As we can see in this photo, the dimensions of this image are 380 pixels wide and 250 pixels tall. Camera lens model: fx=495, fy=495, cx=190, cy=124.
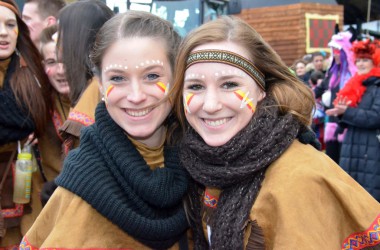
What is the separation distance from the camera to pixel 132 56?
2150 mm

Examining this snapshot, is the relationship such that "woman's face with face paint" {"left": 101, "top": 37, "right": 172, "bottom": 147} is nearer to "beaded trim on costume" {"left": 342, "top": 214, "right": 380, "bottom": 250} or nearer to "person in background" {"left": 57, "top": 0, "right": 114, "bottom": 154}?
"person in background" {"left": 57, "top": 0, "right": 114, "bottom": 154}

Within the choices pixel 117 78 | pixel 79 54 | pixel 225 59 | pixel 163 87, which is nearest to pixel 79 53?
pixel 79 54

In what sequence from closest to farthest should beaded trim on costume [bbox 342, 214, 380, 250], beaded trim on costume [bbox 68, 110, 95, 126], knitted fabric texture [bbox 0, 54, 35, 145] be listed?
beaded trim on costume [bbox 342, 214, 380, 250]
beaded trim on costume [bbox 68, 110, 95, 126]
knitted fabric texture [bbox 0, 54, 35, 145]

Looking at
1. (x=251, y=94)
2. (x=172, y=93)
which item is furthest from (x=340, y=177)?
(x=172, y=93)

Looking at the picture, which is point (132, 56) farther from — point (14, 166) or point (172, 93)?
point (14, 166)

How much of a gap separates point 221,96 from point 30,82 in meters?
1.66

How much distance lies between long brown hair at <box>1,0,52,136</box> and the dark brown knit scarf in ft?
4.85

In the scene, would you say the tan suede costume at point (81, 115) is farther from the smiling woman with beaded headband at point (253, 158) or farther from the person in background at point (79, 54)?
the smiling woman with beaded headband at point (253, 158)

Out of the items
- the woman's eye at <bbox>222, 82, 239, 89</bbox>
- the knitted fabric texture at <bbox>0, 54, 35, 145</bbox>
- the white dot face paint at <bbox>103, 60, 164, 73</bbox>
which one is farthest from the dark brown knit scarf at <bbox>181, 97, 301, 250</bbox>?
the knitted fabric texture at <bbox>0, 54, 35, 145</bbox>

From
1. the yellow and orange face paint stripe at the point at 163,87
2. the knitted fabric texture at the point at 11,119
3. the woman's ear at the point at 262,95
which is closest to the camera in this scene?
the woman's ear at the point at 262,95

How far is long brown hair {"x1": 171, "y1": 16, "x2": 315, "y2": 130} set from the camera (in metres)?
2.03

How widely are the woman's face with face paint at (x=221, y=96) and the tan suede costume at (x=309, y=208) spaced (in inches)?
9.5

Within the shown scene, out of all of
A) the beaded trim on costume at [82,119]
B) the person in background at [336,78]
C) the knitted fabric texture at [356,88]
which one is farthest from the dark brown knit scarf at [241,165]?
the person in background at [336,78]

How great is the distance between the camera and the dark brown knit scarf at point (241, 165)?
6.06 feet
